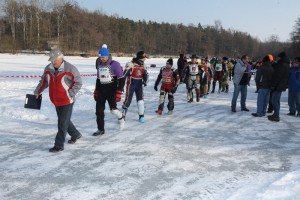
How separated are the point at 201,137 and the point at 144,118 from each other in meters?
2.30

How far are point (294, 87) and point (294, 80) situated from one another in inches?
8.1

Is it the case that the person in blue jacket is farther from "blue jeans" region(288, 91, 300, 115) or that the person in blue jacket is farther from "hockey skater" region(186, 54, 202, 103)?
"hockey skater" region(186, 54, 202, 103)

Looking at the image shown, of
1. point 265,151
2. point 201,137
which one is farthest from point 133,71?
point 265,151

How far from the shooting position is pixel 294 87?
9.54 m

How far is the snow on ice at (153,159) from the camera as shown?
13.3 feet

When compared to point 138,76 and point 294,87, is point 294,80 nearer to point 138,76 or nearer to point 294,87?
point 294,87

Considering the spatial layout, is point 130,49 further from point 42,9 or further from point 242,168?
point 242,168

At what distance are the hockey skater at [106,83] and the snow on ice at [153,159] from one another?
1.85ft

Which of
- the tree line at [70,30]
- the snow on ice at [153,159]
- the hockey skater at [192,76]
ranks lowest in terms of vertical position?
the snow on ice at [153,159]

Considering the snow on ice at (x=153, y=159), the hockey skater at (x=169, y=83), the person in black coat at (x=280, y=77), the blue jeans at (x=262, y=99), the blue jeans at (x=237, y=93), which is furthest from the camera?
the blue jeans at (x=237, y=93)

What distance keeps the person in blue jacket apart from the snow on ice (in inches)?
34.4

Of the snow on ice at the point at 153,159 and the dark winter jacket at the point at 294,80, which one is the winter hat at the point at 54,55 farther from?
the dark winter jacket at the point at 294,80

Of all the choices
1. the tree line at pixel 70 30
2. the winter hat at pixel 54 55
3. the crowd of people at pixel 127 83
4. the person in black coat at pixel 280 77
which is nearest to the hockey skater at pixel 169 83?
the crowd of people at pixel 127 83

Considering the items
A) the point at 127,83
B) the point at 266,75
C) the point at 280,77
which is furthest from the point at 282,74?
the point at 127,83
